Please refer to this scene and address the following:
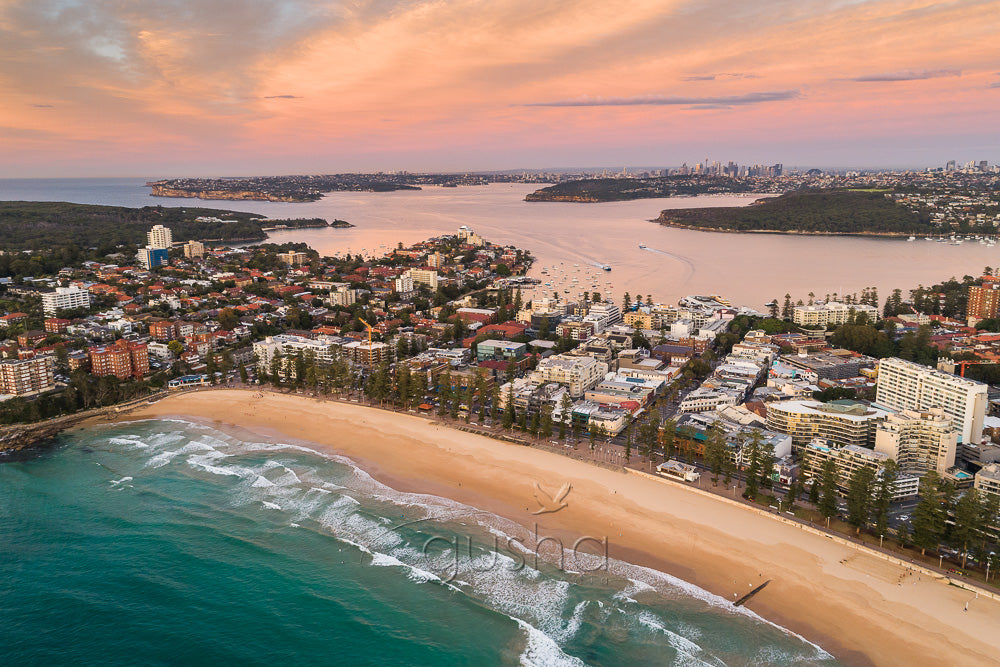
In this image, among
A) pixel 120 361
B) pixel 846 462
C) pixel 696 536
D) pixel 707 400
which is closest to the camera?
pixel 696 536

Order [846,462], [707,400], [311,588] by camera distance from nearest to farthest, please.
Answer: [311,588]
[846,462]
[707,400]

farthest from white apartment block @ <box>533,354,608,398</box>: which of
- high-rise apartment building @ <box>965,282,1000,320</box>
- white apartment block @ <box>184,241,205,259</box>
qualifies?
white apartment block @ <box>184,241,205,259</box>

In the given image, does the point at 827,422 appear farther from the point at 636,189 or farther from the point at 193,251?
the point at 636,189

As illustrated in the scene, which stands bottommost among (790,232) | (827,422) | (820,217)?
(827,422)

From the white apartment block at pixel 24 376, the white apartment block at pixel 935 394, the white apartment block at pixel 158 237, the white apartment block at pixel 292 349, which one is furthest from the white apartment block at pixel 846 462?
the white apartment block at pixel 158 237

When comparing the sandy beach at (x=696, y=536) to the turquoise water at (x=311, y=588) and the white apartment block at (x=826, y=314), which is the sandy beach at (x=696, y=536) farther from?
the white apartment block at (x=826, y=314)

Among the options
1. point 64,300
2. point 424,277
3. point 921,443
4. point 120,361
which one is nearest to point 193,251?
point 64,300

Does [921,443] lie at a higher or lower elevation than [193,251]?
lower
